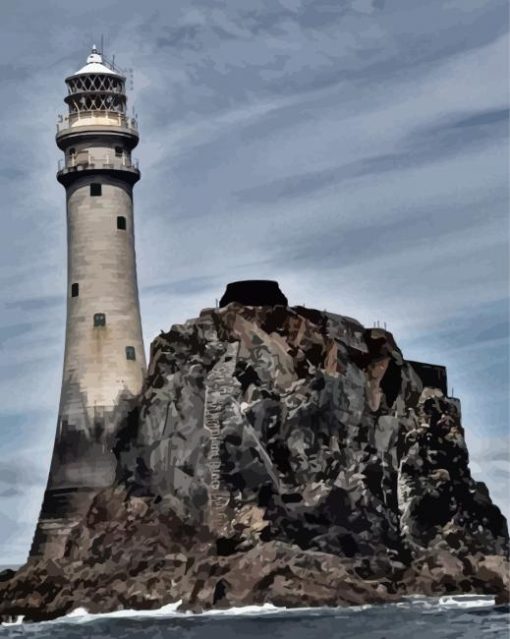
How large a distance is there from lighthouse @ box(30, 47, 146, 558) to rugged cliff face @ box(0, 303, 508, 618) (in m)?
2.19

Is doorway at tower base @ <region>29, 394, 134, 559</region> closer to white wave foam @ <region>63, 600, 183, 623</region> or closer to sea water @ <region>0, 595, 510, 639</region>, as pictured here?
white wave foam @ <region>63, 600, 183, 623</region>

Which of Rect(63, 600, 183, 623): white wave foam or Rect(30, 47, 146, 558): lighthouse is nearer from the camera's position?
Rect(63, 600, 183, 623): white wave foam

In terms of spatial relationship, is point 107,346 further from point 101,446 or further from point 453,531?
point 453,531

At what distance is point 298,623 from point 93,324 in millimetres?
23089

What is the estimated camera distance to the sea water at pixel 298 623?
A: 2672 inches

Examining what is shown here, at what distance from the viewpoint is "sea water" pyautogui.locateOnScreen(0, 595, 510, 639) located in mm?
67875

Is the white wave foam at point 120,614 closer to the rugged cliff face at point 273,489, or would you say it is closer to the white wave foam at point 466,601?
the rugged cliff face at point 273,489

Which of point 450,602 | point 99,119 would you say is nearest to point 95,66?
point 99,119

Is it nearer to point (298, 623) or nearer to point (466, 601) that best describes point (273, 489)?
point (466, 601)

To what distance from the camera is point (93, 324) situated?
294ft

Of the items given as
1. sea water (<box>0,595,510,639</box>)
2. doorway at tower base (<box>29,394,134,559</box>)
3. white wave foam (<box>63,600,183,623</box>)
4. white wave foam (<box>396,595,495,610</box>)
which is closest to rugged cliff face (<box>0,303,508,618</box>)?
white wave foam (<box>63,600,183,623</box>)

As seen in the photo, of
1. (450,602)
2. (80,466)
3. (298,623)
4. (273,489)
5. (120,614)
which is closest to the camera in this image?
(298,623)

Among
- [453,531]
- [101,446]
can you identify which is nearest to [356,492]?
[453,531]

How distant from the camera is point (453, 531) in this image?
290 feet
